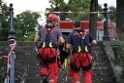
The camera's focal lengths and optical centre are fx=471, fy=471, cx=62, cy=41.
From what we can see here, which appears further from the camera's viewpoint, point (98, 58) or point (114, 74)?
point (98, 58)

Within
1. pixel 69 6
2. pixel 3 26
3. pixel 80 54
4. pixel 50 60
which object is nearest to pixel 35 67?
pixel 50 60

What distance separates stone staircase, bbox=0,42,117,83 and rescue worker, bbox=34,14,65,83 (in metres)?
3.14

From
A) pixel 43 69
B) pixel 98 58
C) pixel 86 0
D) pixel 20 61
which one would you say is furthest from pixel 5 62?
pixel 86 0

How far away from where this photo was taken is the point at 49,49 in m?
10.9

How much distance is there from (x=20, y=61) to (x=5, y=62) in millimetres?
507

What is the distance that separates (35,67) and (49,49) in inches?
165

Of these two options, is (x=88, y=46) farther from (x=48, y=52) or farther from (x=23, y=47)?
(x=23, y=47)

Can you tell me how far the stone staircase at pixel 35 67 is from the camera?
14.2m

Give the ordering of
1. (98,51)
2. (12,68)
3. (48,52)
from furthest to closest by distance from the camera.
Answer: (98,51)
(12,68)
(48,52)

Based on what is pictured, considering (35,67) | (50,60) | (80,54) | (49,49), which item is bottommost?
(35,67)

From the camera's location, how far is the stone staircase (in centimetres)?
1421

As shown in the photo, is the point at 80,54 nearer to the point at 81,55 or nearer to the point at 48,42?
the point at 81,55

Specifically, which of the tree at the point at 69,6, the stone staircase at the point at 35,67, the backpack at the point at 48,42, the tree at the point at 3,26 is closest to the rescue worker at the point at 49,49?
the backpack at the point at 48,42

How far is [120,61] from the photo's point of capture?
47.3 ft
